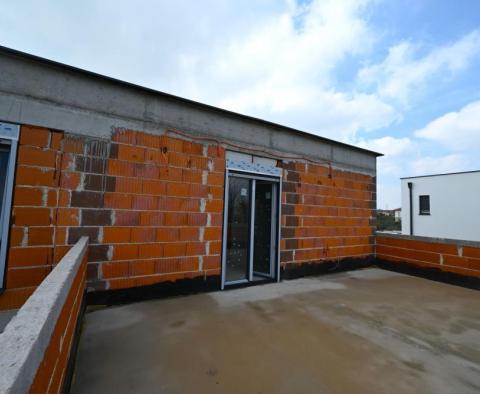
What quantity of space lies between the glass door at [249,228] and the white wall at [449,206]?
12366mm

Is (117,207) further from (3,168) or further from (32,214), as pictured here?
(3,168)

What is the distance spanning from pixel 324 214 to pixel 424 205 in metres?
11.8

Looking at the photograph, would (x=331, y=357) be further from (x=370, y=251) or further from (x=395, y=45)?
(x=395, y=45)

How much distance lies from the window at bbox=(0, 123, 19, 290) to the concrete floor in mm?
1167

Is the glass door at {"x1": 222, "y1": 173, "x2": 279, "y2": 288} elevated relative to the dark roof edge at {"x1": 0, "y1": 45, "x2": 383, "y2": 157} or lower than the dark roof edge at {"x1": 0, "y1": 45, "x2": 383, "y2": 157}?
lower

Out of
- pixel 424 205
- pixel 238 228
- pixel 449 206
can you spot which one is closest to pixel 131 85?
pixel 238 228

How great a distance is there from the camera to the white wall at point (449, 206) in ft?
38.7

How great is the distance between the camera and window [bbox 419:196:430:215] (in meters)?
13.5

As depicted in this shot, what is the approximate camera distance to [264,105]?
8.70 m

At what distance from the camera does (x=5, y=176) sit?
107 inches

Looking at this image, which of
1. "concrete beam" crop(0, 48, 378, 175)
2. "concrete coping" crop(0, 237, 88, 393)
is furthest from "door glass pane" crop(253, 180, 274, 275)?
"concrete coping" crop(0, 237, 88, 393)

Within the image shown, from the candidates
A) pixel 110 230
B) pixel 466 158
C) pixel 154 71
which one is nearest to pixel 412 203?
pixel 466 158

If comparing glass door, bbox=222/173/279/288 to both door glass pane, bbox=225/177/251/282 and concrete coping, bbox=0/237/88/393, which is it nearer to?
door glass pane, bbox=225/177/251/282

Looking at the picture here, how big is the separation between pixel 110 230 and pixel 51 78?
194 centimetres
